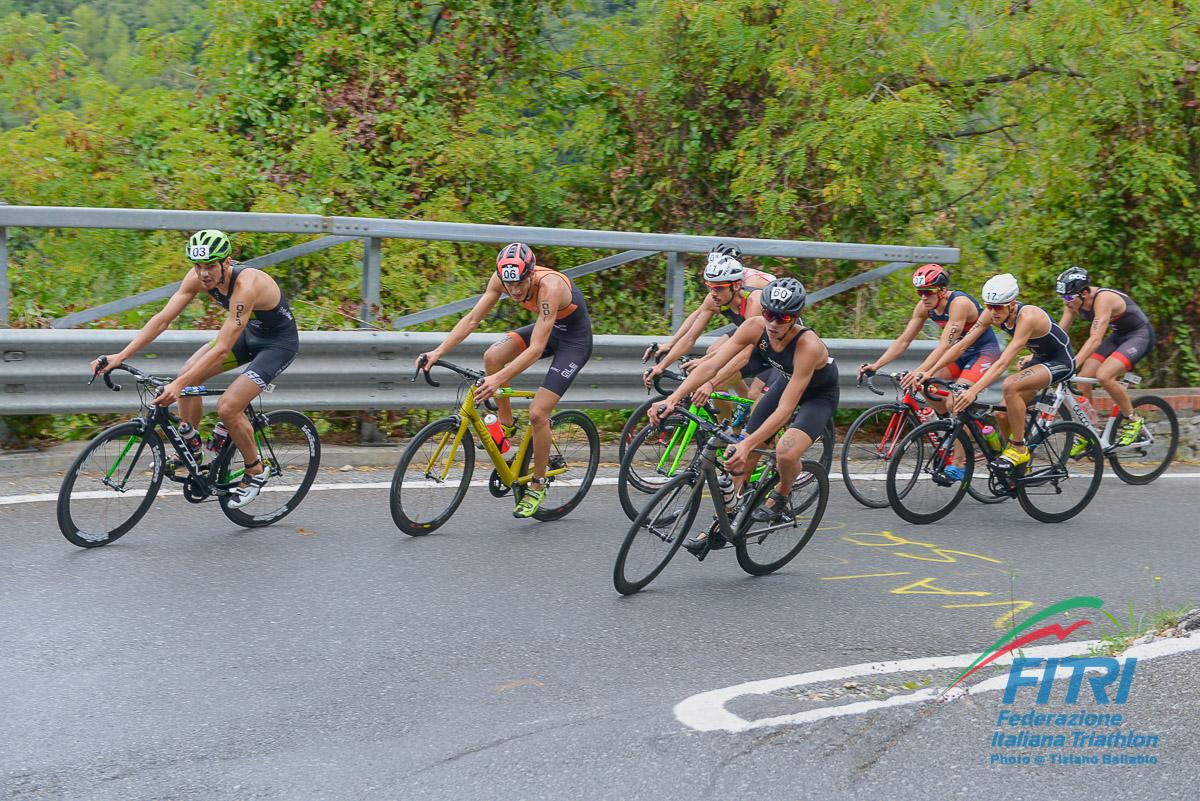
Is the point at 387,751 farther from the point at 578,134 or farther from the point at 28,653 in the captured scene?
the point at 578,134

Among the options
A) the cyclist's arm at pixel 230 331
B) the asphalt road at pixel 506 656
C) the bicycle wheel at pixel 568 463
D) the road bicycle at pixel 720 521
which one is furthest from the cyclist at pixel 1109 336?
the cyclist's arm at pixel 230 331

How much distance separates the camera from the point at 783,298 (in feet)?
23.9

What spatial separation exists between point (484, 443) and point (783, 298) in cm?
227

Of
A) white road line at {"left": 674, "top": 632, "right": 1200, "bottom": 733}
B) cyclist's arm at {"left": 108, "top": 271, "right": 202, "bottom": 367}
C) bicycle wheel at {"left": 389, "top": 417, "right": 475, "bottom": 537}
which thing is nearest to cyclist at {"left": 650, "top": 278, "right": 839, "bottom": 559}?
bicycle wheel at {"left": 389, "top": 417, "right": 475, "bottom": 537}

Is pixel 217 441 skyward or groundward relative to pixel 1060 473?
skyward

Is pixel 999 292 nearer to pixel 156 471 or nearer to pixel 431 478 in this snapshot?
pixel 431 478

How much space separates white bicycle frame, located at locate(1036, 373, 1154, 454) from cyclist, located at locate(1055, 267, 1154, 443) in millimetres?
74

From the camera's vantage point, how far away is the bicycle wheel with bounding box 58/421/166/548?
7109mm

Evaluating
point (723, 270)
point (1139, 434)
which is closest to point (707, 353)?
point (723, 270)

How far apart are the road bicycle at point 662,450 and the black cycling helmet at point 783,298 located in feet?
5.00

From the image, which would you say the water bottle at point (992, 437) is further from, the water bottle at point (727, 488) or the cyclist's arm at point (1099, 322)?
the water bottle at point (727, 488)

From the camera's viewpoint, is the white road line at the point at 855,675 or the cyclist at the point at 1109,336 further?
the cyclist at the point at 1109,336

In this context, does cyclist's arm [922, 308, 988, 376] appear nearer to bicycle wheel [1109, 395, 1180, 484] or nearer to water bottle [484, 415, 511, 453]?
bicycle wheel [1109, 395, 1180, 484]

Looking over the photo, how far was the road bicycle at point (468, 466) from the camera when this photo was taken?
7868mm
